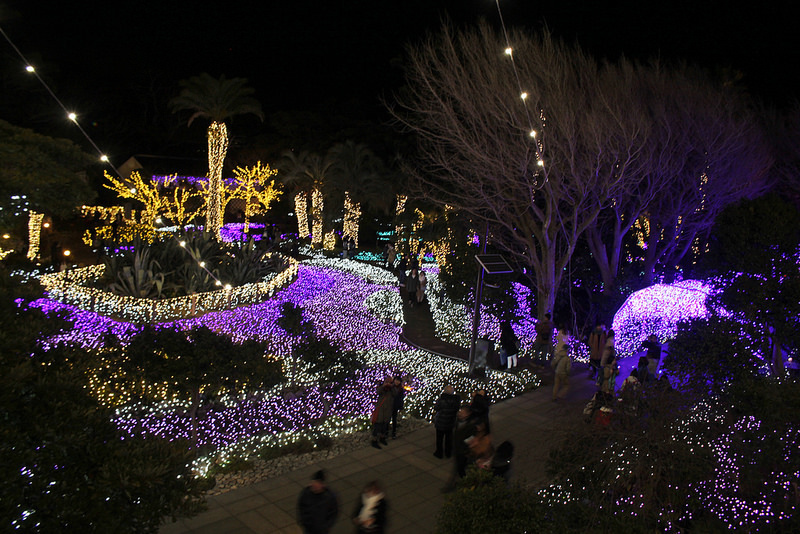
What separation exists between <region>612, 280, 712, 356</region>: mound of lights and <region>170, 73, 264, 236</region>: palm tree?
72.9ft

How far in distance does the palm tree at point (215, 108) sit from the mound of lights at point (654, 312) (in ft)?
72.9

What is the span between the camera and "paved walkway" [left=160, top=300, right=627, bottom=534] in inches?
269

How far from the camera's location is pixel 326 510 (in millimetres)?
5785

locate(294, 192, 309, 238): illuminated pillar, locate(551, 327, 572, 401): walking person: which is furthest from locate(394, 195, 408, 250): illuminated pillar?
locate(551, 327, 572, 401): walking person

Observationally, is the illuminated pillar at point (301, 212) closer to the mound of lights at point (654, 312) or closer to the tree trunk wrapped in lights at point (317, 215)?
the tree trunk wrapped in lights at point (317, 215)

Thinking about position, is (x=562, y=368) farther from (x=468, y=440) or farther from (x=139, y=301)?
(x=139, y=301)

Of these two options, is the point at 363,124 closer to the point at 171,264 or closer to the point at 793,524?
the point at 171,264

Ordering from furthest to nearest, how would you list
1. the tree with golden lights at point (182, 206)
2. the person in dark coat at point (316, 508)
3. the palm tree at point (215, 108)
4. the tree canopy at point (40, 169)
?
the tree with golden lights at point (182, 206)
the palm tree at point (215, 108)
the tree canopy at point (40, 169)
the person in dark coat at point (316, 508)

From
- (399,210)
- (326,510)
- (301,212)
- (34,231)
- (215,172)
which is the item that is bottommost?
(326,510)

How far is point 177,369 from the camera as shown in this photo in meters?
8.45

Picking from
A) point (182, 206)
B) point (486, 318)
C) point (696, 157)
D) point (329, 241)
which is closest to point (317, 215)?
point (329, 241)

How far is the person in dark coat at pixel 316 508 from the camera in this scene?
227 inches

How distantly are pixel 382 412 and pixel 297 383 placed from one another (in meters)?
3.01

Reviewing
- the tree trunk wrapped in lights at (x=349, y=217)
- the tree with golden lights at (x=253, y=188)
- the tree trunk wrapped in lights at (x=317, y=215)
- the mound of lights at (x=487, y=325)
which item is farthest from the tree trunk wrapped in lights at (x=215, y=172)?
the mound of lights at (x=487, y=325)
